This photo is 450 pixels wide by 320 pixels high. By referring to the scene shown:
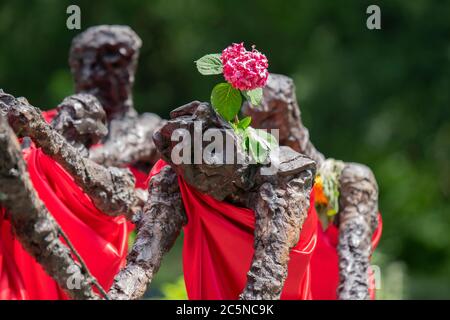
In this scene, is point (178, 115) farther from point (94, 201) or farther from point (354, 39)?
point (354, 39)

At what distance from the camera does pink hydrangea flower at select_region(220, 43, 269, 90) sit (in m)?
4.08

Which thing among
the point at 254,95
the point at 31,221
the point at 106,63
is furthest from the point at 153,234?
the point at 106,63

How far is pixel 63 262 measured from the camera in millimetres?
3541

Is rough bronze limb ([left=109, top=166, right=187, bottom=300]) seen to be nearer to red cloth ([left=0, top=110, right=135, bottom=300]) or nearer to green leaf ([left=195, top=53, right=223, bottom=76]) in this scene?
green leaf ([left=195, top=53, right=223, bottom=76])

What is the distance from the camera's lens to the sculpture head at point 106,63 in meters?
5.74

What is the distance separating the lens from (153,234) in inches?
164

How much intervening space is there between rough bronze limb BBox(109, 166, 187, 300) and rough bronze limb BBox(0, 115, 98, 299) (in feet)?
1.02

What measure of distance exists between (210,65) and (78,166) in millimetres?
794

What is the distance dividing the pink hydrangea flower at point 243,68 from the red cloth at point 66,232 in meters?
1.05

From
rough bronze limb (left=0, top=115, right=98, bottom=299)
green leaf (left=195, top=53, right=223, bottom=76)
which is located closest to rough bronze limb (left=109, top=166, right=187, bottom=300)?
rough bronze limb (left=0, top=115, right=98, bottom=299)

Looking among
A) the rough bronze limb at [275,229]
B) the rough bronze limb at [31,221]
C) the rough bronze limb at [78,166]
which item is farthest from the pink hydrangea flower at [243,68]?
the rough bronze limb at [31,221]
